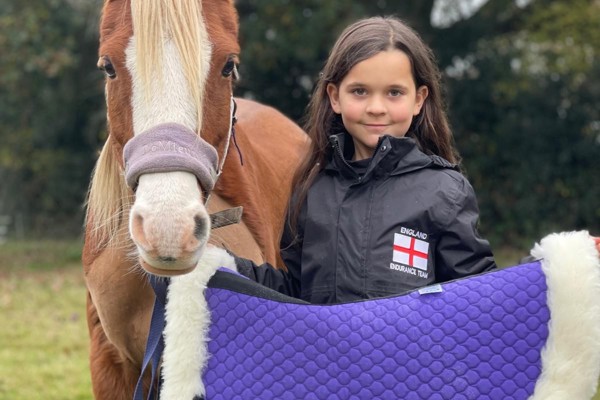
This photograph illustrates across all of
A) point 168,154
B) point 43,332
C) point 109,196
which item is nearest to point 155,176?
point 168,154

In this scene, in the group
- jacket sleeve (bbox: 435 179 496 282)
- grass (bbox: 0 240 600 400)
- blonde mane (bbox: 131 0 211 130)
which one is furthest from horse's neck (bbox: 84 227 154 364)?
grass (bbox: 0 240 600 400)

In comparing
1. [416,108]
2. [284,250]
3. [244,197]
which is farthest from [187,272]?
[244,197]

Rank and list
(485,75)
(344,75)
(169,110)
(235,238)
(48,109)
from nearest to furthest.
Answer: (169,110) → (344,75) → (235,238) → (485,75) → (48,109)

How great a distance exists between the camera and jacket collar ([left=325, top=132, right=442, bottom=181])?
7.22 ft

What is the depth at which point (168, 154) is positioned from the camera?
6.40 ft

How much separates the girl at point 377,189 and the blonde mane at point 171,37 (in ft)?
1.35

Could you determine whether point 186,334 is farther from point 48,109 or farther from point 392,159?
point 48,109

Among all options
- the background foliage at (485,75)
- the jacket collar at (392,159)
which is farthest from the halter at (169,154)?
the background foliage at (485,75)

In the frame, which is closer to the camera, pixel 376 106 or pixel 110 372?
pixel 376 106

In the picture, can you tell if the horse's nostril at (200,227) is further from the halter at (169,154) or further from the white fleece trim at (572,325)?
the white fleece trim at (572,325)

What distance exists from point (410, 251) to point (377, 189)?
0.19 m

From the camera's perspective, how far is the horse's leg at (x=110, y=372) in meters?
2.80

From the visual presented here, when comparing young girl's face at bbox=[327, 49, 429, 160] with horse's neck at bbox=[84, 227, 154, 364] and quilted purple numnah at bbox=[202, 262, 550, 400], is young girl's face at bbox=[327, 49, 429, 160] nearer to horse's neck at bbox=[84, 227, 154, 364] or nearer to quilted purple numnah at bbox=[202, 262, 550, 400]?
quilted purple numnah at bbox=[202, 262, 550, 400]

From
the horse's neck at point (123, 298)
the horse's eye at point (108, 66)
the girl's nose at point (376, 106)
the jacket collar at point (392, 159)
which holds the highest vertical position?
the girl's nose at point (376, 106)
